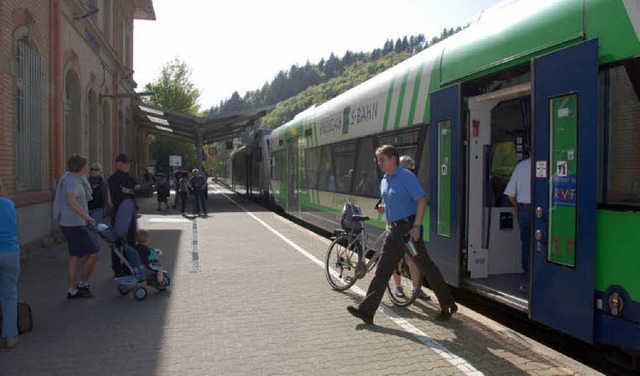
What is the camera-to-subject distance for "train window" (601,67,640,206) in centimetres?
362

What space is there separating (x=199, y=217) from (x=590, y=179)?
1537 centimetres

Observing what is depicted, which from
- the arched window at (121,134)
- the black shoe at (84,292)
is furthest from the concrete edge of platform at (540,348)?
the arched window at (121,134)

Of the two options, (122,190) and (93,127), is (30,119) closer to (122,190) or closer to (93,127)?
(122,190)

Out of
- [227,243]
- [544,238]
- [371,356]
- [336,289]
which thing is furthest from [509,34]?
[227,243]

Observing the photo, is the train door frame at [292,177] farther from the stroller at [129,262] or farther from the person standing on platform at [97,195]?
the stroller at [129,262]

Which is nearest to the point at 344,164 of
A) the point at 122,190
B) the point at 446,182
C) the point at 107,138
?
the point at 446,182

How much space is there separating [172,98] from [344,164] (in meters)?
35.4

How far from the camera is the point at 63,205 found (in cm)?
612

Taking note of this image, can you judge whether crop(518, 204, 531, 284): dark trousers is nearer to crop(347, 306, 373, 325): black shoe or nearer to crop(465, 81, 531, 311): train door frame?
crop(465, 81, 531, 311): train door frame

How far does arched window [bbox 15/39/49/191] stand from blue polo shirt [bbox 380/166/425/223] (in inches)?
308

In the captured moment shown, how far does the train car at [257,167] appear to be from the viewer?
840 inches

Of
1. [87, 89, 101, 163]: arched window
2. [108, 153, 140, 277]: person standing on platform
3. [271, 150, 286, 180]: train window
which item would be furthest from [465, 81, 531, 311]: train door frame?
[87, 89, 101, 163]: arched window

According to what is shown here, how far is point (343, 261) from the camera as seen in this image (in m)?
6.99

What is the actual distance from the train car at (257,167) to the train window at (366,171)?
11225 mm
